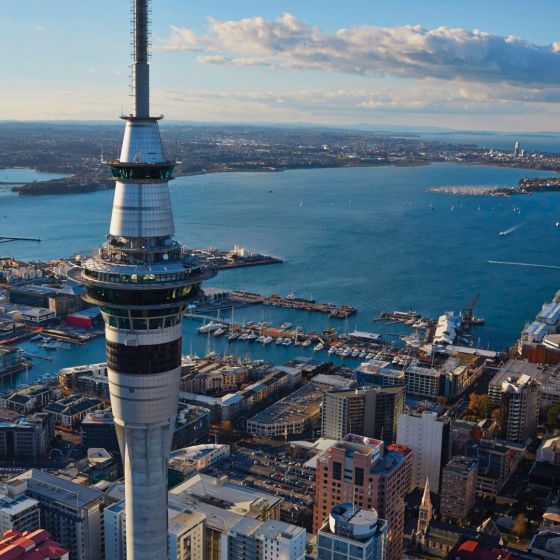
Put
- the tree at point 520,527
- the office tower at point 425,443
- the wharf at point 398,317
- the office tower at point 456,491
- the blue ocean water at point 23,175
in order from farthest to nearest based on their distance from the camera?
the blue ocean water at point 23,175
the wharf at point 398,317
the office tower at point 425,443
the office tower at point 456,491
the tree at point 520,527

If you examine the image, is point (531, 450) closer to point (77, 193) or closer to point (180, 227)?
point (180, 227)

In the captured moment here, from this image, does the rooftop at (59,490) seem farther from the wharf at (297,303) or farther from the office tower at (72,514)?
the wharf at (297,303)

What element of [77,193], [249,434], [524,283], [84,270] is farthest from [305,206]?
[84,270]

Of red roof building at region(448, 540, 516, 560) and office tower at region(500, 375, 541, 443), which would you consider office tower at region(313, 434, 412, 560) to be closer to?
red roof building at region(448, 540, 516, 560)

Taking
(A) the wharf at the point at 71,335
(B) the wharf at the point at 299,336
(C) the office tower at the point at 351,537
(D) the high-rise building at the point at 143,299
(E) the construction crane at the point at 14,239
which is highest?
(D) the high-rise building at the point at 143,299

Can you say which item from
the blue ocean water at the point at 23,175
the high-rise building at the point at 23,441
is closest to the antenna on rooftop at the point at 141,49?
the high-rise building at the point at 23,441

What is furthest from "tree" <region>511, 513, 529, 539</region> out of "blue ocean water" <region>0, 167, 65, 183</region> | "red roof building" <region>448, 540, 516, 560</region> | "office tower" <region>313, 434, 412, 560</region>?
"blue ocean water" <region>0, 167, 65, 183</region>

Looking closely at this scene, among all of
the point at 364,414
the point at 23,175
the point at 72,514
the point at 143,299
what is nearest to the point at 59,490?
the point at 72,514
